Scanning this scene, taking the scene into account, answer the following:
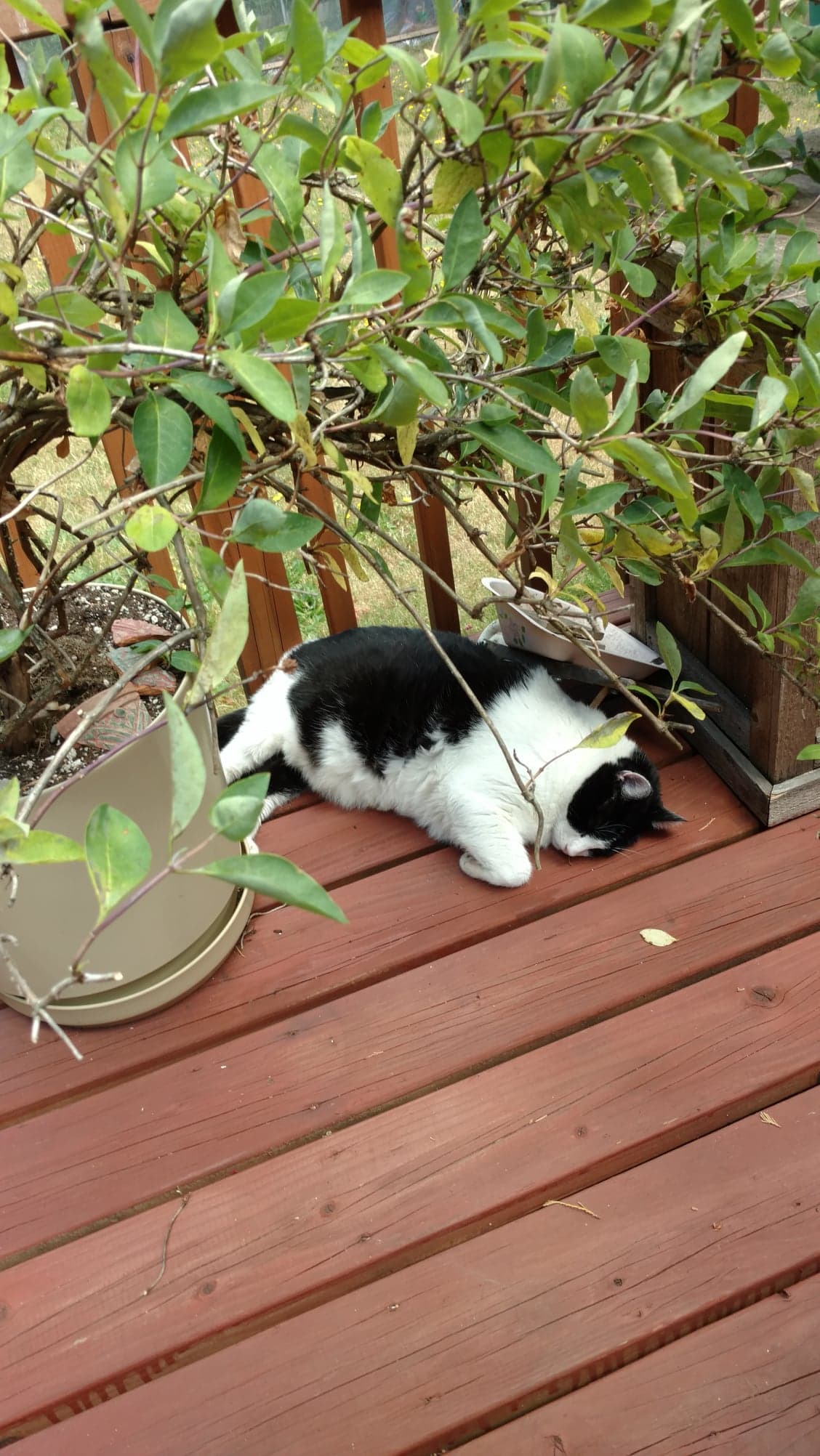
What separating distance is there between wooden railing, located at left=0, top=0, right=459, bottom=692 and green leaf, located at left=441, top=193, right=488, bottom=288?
0.43 m

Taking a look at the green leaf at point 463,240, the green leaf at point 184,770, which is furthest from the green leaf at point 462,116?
the green leaf at point 184,770

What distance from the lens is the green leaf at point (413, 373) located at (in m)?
0.59

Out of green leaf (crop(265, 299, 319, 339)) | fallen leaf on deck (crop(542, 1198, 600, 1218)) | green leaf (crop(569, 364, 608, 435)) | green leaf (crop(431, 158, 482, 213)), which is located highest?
green leaf (crop(431, 158, 482, 213))

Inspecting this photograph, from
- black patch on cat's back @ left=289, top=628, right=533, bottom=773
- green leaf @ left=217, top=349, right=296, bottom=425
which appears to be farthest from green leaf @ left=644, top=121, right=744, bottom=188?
black patch on cat's back @ left=289, top=628, right=533, bottom=773

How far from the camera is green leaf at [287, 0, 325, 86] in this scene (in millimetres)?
587

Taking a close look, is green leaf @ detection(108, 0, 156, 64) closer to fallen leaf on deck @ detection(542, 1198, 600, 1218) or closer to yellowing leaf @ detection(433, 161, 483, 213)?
yellowing leaf @ detection(433, 161, 483, 213)

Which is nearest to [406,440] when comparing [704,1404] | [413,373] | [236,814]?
[413,373]

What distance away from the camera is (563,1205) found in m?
1.08

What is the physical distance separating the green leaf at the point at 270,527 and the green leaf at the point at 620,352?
28 centimetres

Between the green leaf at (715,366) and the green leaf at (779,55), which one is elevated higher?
the green leaf at (779,55)

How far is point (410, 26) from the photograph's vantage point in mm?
3354

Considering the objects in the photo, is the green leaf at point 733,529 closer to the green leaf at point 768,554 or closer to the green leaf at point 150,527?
the green leaf at point 768,554

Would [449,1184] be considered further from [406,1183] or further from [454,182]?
[454,182]

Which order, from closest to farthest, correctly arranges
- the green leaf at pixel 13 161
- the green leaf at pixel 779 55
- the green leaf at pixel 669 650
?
the green leaf at pixel 13 161 → the green leaf at pixel 779 55 → the green leaf at pixel 669 650
